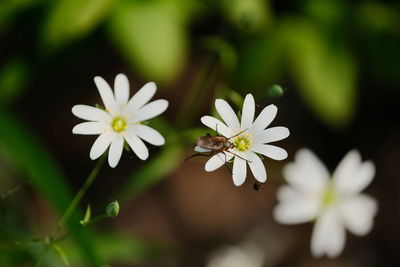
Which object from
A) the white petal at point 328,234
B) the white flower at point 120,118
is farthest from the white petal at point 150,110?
the white petal at point 328,234

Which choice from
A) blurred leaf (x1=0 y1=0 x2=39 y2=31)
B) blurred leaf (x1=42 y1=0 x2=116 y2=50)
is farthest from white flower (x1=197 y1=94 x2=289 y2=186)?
blurred leaf (x1=0 y1=0 x2=39 y2=31)

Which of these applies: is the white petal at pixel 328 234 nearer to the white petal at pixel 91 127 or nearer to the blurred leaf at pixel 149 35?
the blurred leaf at pixel 149 35

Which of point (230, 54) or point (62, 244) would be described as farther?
point (62, 244)

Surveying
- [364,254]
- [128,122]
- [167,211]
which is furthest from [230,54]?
[364,254]

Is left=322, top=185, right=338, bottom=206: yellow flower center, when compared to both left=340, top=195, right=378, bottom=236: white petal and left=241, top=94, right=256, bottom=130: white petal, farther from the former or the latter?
left=241, top=94, right=256, bottom=130: white petal

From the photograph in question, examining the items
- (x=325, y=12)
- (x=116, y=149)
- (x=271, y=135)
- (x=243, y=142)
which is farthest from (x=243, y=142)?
(x=325, y=12)

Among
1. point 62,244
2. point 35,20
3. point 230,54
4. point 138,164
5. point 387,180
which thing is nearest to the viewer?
point 230,54

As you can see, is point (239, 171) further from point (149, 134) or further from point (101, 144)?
point (101, 144)

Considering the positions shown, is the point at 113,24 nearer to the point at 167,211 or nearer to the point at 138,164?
the point at 138,164
